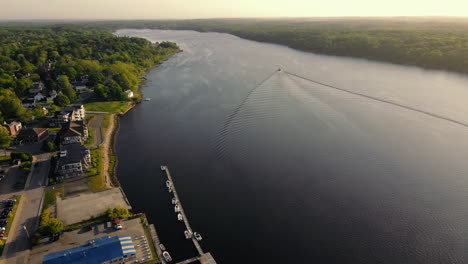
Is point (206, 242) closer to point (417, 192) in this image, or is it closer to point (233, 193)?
point (233, 193)

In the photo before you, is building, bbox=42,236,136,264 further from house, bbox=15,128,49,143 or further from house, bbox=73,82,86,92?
house, bbox=73,82,86,92

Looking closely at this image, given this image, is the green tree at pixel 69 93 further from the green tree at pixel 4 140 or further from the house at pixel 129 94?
the green tree at pixel 4 140

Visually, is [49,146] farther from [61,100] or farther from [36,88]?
[36,88]

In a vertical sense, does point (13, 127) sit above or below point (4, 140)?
above

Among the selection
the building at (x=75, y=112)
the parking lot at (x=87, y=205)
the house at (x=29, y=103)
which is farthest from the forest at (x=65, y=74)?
the parking lot at (x=87, y=205)

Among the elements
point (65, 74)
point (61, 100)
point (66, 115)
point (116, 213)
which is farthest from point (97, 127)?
point (65, 74)

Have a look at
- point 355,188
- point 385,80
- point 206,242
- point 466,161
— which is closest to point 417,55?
point 385,80
